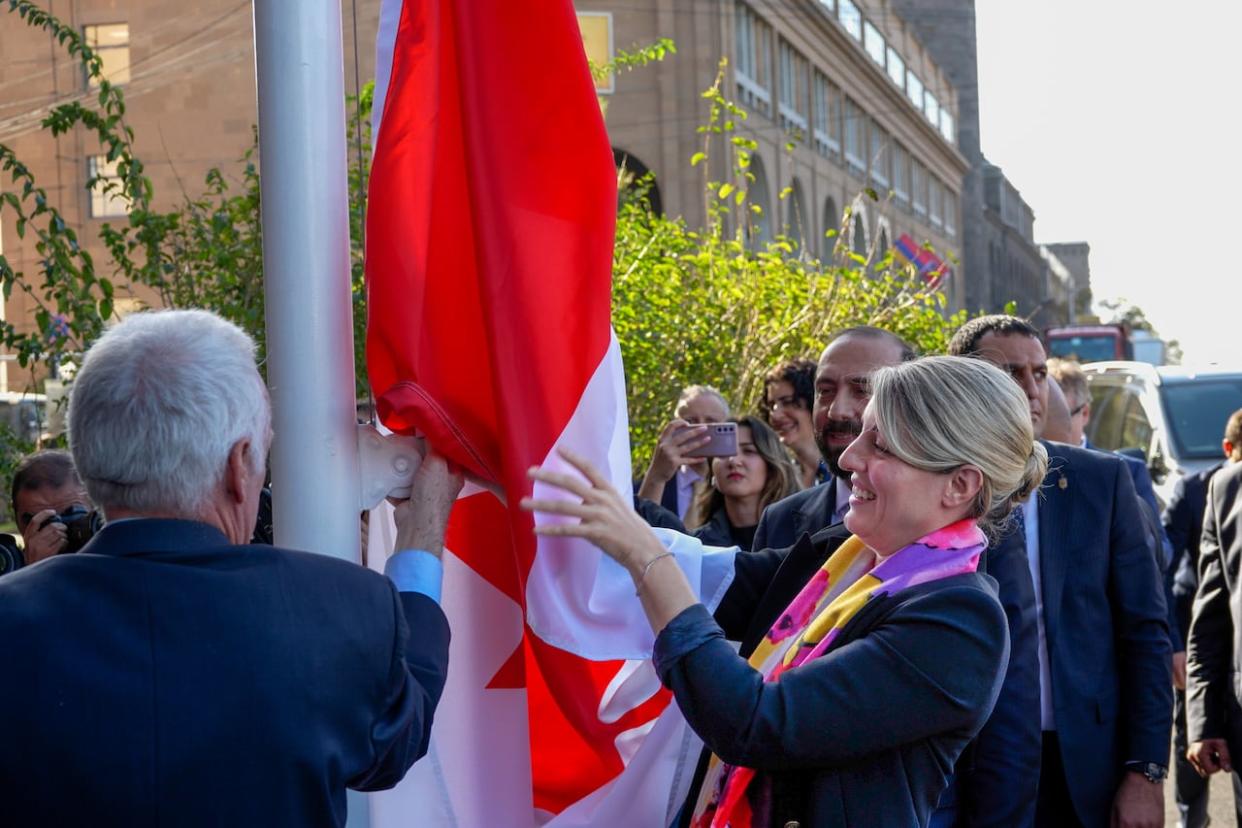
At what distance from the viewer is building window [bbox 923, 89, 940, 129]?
59781mm

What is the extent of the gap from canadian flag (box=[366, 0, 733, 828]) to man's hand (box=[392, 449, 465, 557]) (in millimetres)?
39

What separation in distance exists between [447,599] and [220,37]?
87.9 feet

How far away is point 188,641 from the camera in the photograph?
2.13 metres

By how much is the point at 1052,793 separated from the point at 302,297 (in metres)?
2.51

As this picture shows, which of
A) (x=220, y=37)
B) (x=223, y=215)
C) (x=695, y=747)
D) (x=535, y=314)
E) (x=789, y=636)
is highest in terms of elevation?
(x=220, y=37)

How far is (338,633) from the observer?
2.22m

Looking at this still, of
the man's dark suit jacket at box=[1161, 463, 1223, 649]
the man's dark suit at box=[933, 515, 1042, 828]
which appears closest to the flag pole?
the man's dark suit at box=[933, 515, 1042, 828]

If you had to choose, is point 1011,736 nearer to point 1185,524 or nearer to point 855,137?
point 1185,524

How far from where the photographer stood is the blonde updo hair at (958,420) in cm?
278

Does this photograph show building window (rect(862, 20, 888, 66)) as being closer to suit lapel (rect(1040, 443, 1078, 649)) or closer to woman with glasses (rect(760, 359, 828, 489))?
woman with glasses (rect(760, 359, 828, 489))

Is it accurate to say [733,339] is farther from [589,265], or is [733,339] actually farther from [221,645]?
[221,645]

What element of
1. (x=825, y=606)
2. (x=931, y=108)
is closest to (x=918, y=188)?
(x=931, y=108)

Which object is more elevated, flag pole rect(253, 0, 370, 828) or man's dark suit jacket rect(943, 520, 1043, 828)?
flag pole rect(253, 0, 370, 828)

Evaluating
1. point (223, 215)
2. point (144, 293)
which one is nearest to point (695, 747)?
point (223, 215)
